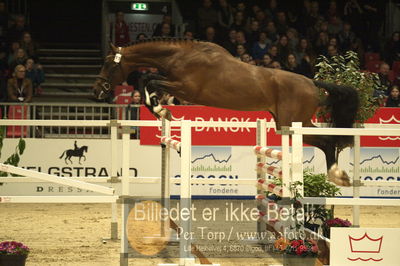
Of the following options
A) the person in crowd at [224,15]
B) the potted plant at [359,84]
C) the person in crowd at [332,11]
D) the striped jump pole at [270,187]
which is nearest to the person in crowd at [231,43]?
the person in crowd at [224,15]

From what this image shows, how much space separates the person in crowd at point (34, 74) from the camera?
1100 cm

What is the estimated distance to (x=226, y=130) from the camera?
974 centimetres

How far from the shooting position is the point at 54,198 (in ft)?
14.8

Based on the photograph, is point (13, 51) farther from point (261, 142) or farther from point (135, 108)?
point (261, 142)

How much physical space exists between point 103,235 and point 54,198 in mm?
2250

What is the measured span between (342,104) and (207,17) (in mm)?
6798

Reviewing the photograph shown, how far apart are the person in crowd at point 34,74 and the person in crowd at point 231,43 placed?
3342 mm

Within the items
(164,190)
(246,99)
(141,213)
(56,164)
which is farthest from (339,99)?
(56,164)

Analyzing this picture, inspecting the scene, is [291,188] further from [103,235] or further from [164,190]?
[103,235]

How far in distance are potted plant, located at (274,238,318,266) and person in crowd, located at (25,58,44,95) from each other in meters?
7.53

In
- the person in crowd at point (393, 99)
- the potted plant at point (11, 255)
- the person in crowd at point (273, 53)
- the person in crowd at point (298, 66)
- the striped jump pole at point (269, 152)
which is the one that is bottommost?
the potted plant at point (11, 255)

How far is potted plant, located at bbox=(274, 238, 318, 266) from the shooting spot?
4.36 metres

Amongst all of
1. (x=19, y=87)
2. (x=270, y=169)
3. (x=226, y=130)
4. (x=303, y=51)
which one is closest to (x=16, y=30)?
(x=19, y=87)

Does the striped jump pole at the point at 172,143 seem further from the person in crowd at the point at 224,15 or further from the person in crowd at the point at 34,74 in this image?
the person in crowd at the point at 224,15
